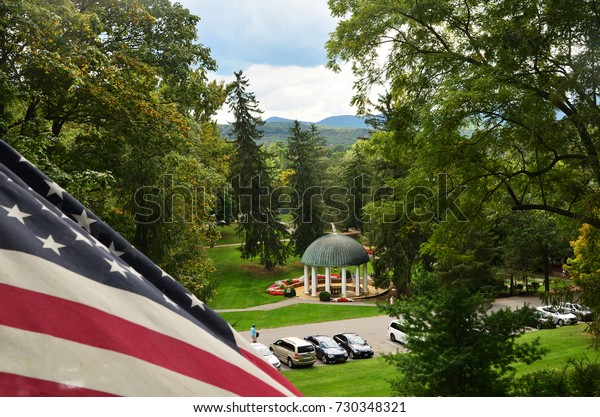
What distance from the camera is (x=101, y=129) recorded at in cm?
1555

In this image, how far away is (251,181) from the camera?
4125cm

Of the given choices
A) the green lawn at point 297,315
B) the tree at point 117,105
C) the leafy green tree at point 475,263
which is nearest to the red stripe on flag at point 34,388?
the tree at point 117,105

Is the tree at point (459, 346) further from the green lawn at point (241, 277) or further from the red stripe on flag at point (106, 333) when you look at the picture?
the green lawn at point (241, 277)

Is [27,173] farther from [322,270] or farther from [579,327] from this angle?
[322,270]

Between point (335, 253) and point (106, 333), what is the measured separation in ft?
115

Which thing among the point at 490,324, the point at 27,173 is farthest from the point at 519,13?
the point at 27,173

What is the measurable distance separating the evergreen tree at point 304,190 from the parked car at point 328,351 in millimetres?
21876

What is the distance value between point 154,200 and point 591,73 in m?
13.3

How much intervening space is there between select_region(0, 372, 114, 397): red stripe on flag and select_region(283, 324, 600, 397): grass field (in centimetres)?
1560

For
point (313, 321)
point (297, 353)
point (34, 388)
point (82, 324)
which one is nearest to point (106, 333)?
A: point (82, 324)

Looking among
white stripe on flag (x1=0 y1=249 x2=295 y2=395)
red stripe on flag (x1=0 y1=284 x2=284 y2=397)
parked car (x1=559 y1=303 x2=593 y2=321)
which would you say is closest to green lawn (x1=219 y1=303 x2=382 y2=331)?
parked car (x1=559 y1=303 x2=593 y2=321)

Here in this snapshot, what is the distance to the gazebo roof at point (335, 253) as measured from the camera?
119 ft

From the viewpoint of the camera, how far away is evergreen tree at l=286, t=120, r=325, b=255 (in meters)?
45.7

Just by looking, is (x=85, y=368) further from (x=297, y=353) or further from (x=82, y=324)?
(x=297, y=353)
